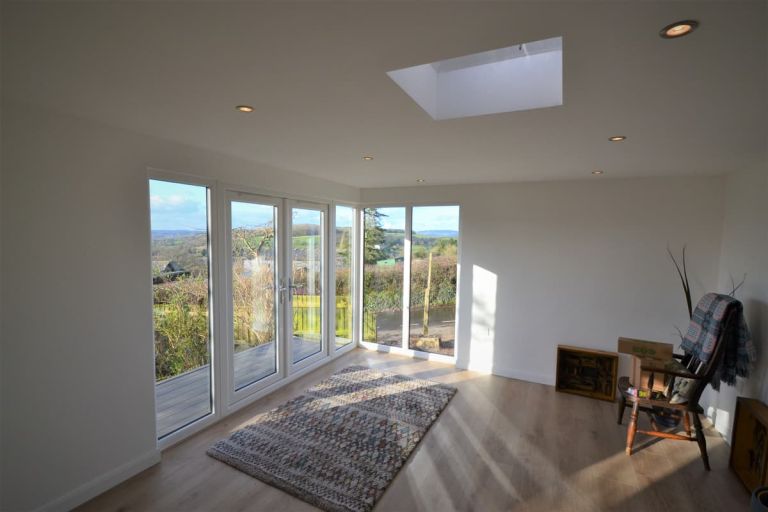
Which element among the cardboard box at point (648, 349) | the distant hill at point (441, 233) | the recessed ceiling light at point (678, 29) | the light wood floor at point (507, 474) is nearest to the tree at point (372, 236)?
the distant hill at point (441, 233)

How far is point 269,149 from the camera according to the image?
9.12 feet

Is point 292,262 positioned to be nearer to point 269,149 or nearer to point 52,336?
point 269,149

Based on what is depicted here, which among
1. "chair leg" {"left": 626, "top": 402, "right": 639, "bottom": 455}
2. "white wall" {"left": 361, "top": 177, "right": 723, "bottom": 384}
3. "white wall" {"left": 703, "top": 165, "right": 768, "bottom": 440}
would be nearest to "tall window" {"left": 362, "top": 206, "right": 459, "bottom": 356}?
"white wall" {"left": 361, "top": 177, "right": 723, "bottom": 384}

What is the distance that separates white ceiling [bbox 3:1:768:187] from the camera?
40.4 inches

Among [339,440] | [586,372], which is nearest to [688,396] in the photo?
[586,372]

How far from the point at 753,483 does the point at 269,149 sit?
4063 millimetres

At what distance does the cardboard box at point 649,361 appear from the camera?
296cm

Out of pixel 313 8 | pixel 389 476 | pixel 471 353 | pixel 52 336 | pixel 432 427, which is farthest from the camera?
pixel 471 353

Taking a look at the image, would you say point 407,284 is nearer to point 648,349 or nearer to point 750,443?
point 648,349

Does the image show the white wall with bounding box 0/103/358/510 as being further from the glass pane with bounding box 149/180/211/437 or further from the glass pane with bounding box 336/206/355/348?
the glass pane with bounding box 336/206/355/348

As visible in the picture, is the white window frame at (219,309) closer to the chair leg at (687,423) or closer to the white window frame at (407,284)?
the white window frame at (407,284)

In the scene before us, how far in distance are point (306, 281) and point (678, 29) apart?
3.87 metres

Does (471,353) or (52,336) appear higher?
(52,336)

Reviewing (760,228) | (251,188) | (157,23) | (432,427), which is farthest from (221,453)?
(760,228)
